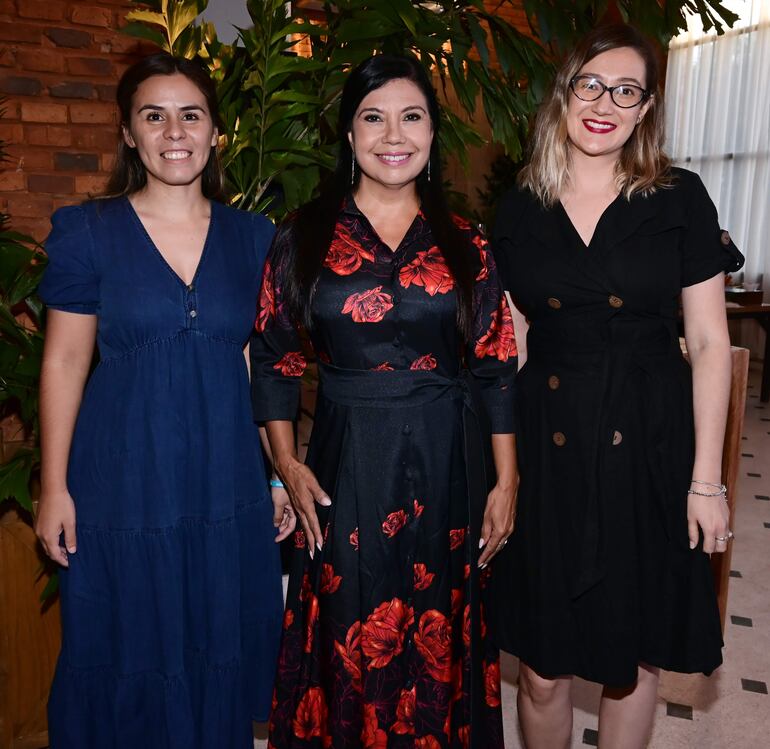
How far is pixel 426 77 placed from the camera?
5.69 ft

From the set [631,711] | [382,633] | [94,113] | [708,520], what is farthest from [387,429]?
[94,113]

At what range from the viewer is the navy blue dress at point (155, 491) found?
1.72m

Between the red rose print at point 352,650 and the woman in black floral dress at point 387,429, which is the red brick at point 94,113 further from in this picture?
the red rose print at point 352,650

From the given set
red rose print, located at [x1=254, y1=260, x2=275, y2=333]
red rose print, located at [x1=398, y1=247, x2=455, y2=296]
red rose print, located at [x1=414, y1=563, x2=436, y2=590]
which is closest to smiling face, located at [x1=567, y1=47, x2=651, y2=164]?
red rose print, located at [x1=398, y1=247, x2=455, y2=296]

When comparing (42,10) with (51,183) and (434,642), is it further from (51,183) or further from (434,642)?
(434,642)

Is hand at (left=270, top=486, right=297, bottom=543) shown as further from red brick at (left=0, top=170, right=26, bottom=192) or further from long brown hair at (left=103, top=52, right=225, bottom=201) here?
red brick at (left=0, top=170, right=26, bottom=192)

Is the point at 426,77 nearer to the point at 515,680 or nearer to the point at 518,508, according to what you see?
the point at 518,508

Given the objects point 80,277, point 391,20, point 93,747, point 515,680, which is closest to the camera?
point 80,277

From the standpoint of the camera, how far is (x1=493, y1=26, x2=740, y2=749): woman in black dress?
173 centimetres

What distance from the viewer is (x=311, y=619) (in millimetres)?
1739

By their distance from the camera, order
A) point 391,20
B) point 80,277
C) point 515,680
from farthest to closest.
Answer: point 515,680 → point 391,20 → point 80,277

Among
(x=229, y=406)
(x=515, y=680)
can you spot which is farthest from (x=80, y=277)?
(x=515, y=680)

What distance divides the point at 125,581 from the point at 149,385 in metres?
0.44

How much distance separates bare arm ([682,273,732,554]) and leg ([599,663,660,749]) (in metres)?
0.43
